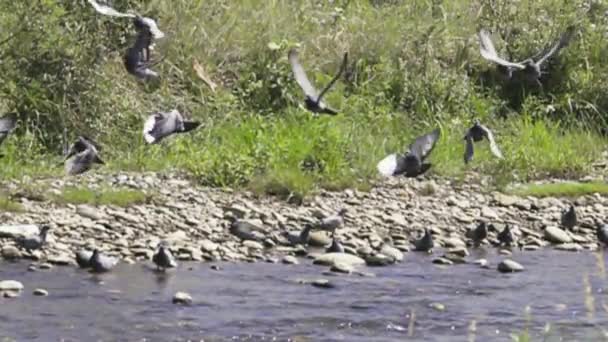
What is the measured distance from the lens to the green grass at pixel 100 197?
8.75 metres

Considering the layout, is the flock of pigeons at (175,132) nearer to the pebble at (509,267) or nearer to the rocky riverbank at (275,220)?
the rocky riverbank at (275,220)

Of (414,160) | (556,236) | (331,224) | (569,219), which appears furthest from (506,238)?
(331,224)

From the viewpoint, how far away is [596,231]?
9.38 m

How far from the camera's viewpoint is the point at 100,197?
881 cm

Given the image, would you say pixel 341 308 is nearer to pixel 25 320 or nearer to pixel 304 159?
pixel 25 320

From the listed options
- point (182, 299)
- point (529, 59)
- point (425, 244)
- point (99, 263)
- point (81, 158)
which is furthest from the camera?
point (529, 59)

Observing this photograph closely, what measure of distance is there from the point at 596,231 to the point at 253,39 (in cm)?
334

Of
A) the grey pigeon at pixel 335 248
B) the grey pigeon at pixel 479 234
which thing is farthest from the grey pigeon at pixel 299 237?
the grey pigeon at pixel 479 234

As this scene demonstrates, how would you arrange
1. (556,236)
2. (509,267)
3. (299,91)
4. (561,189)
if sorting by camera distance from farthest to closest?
(299,91), (561,189), (556,236), (509,267)

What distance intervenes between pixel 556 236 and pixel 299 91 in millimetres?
2519

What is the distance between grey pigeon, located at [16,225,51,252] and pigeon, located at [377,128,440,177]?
2188 millimetres

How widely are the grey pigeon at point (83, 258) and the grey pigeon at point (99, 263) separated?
4 centimetres

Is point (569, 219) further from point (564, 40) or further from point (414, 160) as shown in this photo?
point (564, 40)

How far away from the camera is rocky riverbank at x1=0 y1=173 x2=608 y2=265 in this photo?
323 inches
